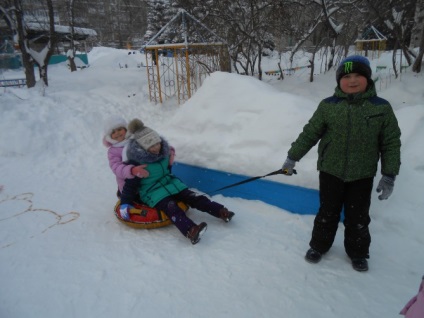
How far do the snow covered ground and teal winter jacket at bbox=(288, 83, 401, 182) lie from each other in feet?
2.36

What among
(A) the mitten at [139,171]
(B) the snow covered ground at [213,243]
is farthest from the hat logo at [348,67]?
(A) the mitten at [139,171]

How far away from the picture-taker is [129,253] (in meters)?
2.55

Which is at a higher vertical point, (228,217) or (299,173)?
(299,173)

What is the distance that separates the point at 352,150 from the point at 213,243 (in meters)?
1.32

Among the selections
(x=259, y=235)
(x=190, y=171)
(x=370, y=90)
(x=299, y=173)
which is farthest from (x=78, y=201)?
(x=370, y=90)

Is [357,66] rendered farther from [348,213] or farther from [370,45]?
[370,45]

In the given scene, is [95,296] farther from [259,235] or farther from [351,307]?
[351,307]

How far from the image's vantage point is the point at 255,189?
3170mm

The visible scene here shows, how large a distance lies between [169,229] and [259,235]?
82 centimetres

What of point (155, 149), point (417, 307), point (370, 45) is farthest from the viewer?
point (370, 45)

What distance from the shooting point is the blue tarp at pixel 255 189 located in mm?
2883

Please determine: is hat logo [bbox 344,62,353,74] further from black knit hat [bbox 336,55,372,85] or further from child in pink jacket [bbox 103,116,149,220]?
child in pink jacket [bbox 103,116,149,220]

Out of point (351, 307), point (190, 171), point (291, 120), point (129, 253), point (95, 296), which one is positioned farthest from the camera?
point (190, 171)

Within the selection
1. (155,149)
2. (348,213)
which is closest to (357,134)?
(348,213)
